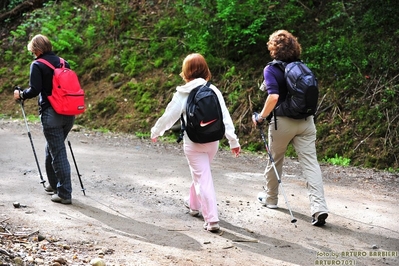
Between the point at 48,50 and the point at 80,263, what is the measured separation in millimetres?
3017

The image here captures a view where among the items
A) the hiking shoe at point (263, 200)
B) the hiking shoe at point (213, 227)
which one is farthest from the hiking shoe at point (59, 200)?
the hiking shoe at point (263, 200)

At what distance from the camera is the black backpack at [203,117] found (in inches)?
227

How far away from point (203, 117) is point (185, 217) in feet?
4.75

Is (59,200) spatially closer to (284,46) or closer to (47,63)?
(47,63)

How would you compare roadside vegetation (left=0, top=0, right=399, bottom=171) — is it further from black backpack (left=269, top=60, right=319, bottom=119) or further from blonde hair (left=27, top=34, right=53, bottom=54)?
blonde hair (left=27, top=34, right=53, bottom=54)

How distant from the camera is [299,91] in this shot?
6133mm

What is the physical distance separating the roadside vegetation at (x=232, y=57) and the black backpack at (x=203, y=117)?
5.45 metres

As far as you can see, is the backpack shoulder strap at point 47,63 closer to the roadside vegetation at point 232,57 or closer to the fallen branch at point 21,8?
the roadside vegetation at point 232,57

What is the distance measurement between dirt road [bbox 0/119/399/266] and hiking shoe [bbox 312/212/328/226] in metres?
0.10

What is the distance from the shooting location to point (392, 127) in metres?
10.9

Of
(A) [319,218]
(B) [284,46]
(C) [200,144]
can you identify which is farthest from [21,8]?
(A) [319,218]

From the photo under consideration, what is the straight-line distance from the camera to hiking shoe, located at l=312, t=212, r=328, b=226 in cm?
623

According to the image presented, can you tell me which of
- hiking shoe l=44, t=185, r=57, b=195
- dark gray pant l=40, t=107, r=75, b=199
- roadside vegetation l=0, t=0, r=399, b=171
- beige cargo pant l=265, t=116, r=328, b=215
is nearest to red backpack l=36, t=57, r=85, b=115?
dark gray pant l=40, t=107, r=75, b=199

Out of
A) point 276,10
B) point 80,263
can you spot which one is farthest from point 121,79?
point 80,263
